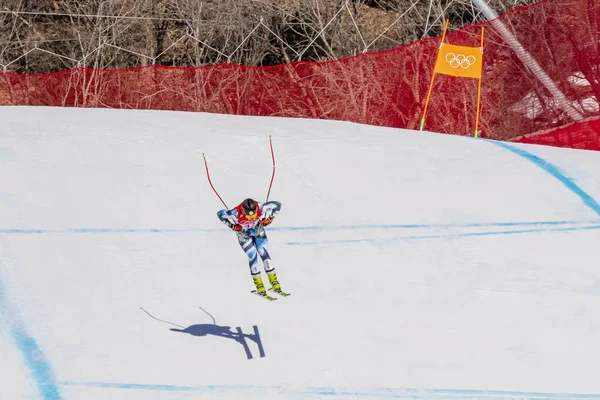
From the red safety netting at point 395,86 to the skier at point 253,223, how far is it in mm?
7157

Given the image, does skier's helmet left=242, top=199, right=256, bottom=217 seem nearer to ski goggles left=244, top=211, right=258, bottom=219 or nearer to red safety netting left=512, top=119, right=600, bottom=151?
ski goggles left=244, top=211, right=258, bottom=219

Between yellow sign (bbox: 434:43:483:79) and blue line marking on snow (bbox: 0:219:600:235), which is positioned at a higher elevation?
yellow sign (bbox: 434:43:483:79)

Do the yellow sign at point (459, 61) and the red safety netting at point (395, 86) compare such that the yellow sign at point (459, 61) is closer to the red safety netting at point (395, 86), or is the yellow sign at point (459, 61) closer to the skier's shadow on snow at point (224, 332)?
the red safety netting at point (395, 86)

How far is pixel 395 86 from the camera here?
17.3 meters

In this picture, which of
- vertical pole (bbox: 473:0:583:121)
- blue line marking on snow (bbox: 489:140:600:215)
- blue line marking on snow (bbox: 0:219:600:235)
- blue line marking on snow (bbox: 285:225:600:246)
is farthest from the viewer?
vertical pole (bbox: 473:0:583:121)

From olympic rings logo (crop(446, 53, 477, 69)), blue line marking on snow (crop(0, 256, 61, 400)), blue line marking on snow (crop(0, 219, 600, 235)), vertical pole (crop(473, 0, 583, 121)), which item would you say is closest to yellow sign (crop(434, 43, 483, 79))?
olympic rings logo (crop(446, 53, 477, 69))

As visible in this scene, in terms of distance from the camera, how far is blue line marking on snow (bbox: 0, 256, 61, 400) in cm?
935

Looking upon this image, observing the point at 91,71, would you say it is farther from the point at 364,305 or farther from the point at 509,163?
the point at 364,305

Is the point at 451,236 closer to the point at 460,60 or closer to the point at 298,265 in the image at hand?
the point at 298,265

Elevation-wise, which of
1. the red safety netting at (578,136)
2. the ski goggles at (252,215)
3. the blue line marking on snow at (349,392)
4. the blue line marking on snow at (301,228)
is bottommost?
the blue line marking on snow at (349,392)

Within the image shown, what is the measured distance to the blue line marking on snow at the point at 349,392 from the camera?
9.49 meters

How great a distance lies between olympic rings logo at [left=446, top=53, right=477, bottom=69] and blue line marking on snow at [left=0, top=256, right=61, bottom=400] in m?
8.00

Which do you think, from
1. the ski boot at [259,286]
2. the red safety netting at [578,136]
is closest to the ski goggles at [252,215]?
the ski boot at [259,286]

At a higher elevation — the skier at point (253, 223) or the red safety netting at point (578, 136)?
the red safety netting at point (578, 136)
